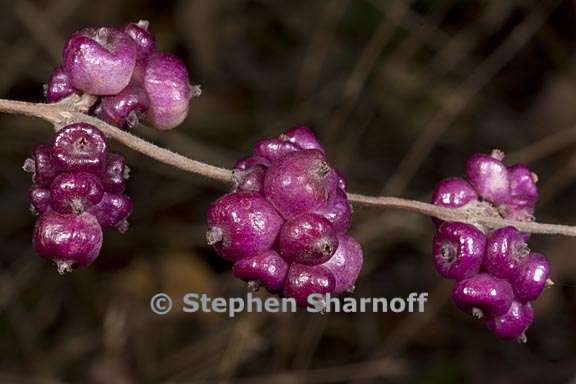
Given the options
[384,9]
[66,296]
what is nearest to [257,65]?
[384,9]

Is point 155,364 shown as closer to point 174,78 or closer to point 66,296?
point 66,296

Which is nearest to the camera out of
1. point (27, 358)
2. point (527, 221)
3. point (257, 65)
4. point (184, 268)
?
point (527, 221)

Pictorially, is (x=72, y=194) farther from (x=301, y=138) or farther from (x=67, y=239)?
(x=301, y=138)

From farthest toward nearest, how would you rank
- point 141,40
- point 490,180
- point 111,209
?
point 490,180, point 141,40, point 111,209

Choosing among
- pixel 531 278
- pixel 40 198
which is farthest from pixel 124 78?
pixel 531 278

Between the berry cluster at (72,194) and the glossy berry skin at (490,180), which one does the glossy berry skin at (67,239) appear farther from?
the glossy berry skin at (490,180)

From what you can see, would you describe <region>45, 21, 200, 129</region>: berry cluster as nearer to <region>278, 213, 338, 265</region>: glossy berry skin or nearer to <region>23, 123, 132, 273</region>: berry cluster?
<region>23, 123, 132, 273</region>: berry cluster
